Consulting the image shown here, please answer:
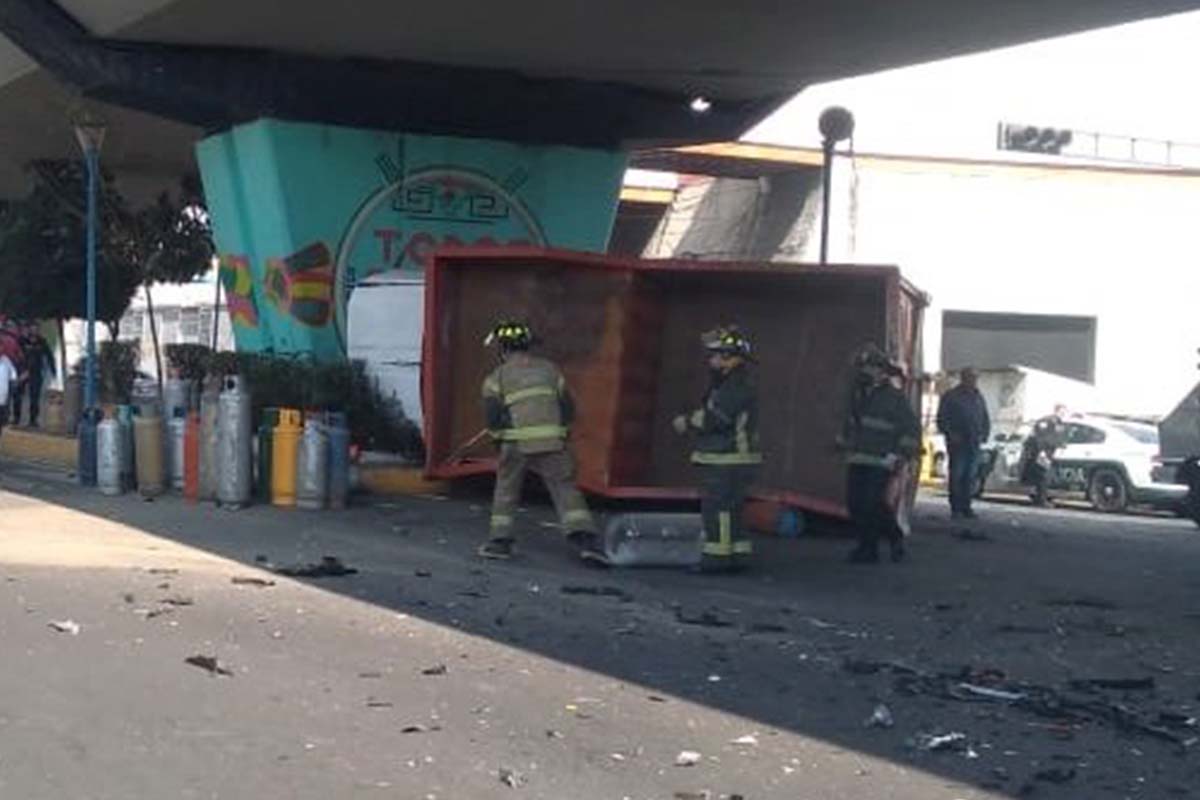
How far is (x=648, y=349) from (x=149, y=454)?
4830 mm

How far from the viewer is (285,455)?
14.7 metres

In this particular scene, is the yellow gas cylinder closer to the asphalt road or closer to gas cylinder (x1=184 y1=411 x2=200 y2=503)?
gas cylinder (x1=184 y1=411 x2=200 y2=503)

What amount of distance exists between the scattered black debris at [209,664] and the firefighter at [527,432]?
4.02 meters

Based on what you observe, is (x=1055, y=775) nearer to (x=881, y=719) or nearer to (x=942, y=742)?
(x=942, y=742)

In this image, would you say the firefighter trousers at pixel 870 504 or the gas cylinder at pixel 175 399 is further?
the gas cylinder at pixel 175 399

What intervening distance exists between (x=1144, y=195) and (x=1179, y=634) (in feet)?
94.5

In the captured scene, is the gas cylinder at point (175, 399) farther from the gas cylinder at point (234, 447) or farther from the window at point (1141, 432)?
the window at point (1141, 432)

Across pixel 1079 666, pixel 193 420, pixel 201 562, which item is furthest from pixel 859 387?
pixel 193 420

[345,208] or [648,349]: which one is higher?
[345,208]

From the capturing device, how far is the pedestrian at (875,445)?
41.7 feet

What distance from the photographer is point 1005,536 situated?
16000mm

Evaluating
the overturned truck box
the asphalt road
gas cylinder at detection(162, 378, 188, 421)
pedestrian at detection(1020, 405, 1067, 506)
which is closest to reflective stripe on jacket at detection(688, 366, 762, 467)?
the asphalt road

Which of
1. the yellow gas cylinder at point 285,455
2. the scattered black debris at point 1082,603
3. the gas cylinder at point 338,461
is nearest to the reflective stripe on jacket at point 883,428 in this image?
the scattered black debris at point 1082,603

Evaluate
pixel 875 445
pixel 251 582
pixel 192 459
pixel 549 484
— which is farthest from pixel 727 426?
pixel 192 459
